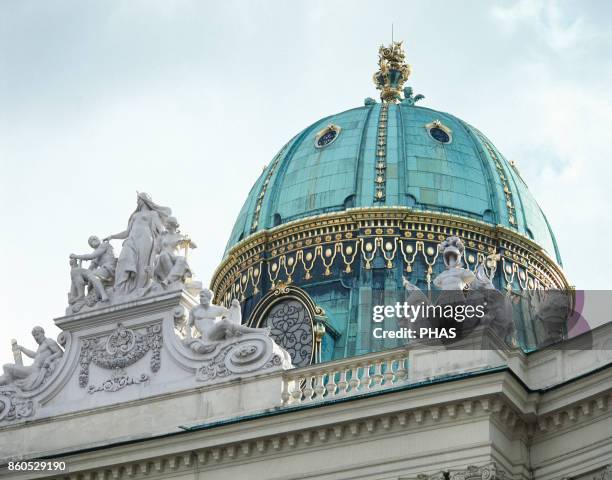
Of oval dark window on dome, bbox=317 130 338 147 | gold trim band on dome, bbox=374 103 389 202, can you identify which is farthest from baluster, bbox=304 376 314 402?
oval dark window on dome, bbox=317 130 338 147

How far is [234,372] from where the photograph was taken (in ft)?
89.8

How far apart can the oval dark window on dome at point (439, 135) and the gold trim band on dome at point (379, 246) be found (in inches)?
111

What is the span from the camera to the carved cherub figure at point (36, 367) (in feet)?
96.0

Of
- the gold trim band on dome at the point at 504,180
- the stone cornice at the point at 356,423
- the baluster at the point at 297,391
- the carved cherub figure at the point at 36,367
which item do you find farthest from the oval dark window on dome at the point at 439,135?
the stone cornice at the point at 356,423

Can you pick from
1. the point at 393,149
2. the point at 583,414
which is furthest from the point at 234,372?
the point at 393,149

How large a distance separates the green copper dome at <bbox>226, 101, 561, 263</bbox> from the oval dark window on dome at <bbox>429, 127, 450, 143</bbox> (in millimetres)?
23

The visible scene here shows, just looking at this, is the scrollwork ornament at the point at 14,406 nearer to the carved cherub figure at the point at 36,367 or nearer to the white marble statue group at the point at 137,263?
the carved cherub figure at the point at 36,367

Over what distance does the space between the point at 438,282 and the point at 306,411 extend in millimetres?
2930

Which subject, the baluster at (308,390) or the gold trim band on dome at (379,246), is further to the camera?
the gold trim band on dome at (379,246)

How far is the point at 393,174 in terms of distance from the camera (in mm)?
36688

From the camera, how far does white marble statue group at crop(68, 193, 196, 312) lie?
95.5ft

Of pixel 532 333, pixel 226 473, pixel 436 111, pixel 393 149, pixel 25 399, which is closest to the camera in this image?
pixel 226 473

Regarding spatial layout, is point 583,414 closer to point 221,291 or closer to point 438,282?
point 438,282

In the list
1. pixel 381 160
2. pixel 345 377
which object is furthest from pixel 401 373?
pixel 381 160
